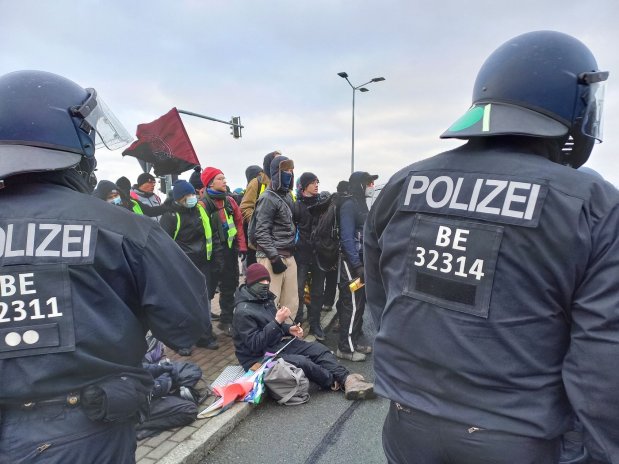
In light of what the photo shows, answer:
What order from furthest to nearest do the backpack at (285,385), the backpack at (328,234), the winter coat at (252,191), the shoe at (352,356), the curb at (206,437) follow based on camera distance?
the winter coat at (252,191), the backpack at (328,234), the shoe at (352,356), the backpack at (285,385), the curb at (206,437)

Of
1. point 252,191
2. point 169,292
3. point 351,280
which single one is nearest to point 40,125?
point 169,292

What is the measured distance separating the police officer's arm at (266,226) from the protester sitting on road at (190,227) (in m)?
0.69

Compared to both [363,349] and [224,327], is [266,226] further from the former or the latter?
[363,349]

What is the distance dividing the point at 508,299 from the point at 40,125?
174 centimetres

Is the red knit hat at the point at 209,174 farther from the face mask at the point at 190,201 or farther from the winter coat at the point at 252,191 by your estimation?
the winter coat at the point at 252,191

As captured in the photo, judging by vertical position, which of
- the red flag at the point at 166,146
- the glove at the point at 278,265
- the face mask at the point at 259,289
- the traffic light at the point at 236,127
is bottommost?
the face mask at the point at 259,289

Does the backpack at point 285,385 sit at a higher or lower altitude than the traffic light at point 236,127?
lower

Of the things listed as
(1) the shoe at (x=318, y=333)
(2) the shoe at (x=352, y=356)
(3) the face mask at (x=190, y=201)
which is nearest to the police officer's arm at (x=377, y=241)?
(2) the shoe at (x=352, y=356)

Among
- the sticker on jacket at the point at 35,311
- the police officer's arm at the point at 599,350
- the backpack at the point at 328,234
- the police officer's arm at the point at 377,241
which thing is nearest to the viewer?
the police officer's arm at the point at 599,350

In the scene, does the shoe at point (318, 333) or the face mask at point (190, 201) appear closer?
the face mask at point (190, 201)

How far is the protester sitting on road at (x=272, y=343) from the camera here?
13.8 ft

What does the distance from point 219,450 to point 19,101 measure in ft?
9.06

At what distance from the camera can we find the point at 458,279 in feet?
4.59

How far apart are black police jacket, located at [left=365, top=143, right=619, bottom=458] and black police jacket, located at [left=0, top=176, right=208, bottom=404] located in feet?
3.02
